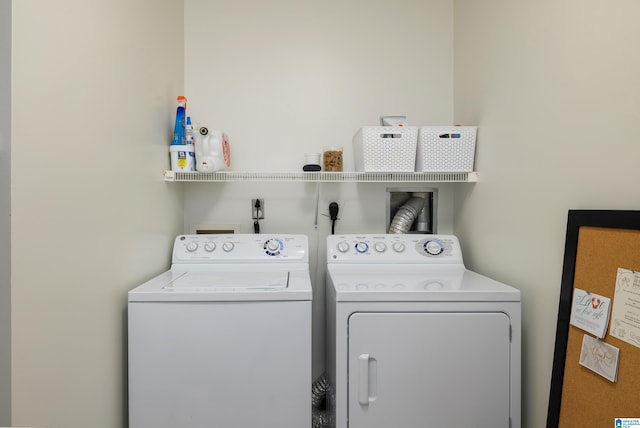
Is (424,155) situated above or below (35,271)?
above

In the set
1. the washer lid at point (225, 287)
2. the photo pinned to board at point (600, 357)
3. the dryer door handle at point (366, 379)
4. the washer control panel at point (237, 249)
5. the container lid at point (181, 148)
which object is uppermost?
the container lid at point (181, 148)

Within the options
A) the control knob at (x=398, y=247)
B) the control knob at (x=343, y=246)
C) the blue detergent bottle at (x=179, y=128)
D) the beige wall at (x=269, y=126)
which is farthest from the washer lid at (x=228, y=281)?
the blue detergent bottle at (x=179, y=128)

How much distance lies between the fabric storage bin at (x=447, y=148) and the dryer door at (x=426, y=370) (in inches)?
31.3

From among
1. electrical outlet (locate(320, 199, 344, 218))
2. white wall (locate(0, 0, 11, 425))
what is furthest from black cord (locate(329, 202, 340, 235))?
white wall (locate(0, 0, 11, 425))

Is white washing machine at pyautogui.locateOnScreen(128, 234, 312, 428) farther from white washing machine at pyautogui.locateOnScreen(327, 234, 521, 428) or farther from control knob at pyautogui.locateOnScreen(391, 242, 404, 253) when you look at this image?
control knob at pyautogui.locateOnScreen(391, 242, 404, 253)

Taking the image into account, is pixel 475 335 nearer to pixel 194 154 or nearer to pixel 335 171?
pixel 335 171

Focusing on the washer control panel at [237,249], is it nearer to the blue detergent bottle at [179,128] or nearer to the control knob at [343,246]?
the control knob at [343,246]

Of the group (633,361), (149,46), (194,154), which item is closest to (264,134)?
(194,154)

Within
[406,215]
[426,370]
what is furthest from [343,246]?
[426,370]

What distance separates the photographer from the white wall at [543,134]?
917 millimetres

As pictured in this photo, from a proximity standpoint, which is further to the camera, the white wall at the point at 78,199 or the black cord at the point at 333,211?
the black cord at the point at 333,211

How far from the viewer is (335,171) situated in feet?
5.82

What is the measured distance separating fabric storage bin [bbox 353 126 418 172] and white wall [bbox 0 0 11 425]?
4.31 feet

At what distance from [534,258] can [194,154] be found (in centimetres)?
163
